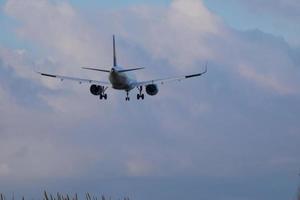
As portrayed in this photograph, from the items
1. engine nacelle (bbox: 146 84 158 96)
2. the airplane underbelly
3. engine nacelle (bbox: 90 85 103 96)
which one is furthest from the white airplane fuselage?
engine nacelle (bbox: 146 84 158 96)

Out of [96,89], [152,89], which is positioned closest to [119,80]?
[96,89]

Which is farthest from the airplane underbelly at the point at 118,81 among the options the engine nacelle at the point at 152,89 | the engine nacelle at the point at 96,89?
the engine nacelle at the point at 152,89

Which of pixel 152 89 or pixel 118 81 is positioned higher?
pixel 152 89

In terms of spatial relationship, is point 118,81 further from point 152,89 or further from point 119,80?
point 152,89

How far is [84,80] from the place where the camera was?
14462 cm

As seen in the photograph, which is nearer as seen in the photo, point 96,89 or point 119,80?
point 119,80

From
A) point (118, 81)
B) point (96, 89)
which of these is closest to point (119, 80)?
point (118, 81)

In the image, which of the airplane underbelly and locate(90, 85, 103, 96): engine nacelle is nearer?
the airplane underbelly

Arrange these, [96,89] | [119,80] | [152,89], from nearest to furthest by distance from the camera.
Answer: [119,80]
[96,89]
[152,89]

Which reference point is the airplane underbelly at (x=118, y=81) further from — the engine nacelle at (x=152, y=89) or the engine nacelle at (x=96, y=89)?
the engine nacelle at (x=152, y=89)

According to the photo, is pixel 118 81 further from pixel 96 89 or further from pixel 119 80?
pixel 96 89

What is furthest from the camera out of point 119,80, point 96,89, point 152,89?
point 152,89

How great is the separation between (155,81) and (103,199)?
377 ft

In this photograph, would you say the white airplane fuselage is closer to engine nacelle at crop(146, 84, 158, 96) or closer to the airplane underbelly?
the airplane underbelly
